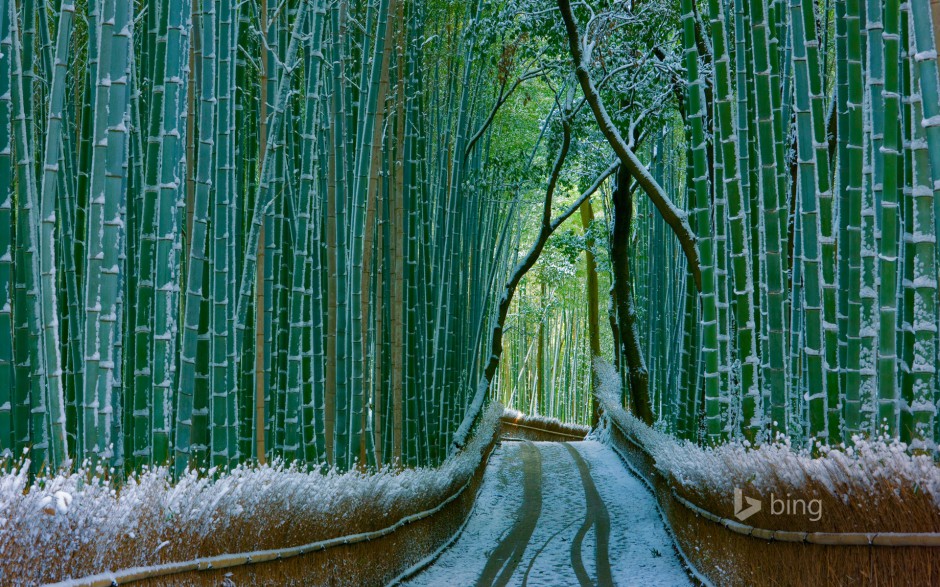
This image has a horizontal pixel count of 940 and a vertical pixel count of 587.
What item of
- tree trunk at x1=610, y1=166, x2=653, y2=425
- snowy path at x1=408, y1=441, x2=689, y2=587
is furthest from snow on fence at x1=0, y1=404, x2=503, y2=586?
tree trunk at x1=610, y1=166, x2=653, y2=425

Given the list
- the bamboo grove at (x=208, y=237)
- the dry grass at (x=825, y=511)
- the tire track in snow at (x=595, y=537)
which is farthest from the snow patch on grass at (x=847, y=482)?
the bamboo grove at (x=208, y=237)

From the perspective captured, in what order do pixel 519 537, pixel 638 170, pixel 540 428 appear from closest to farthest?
pixel 638 170, pixel 519 537, pixel 540 428

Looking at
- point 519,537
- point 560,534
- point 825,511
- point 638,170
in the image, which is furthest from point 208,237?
point 560,534

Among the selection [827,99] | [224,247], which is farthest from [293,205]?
[827,99]

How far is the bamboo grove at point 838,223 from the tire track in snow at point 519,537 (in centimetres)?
166

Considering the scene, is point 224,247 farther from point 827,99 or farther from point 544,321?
point 544,321

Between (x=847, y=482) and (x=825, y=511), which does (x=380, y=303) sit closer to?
(x=825, y=511)

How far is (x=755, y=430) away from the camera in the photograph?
4551 millimetres

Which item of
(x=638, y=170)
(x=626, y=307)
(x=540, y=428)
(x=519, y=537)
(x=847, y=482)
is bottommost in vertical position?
(x=540, y=428)

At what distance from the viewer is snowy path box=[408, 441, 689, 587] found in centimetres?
567

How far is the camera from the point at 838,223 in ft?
13.9

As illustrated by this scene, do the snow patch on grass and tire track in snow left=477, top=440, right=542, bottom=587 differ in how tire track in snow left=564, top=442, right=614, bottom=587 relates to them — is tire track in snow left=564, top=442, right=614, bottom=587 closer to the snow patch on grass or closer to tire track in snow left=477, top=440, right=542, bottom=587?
tire track in snow left=477, top=440, right=542, bottom=587

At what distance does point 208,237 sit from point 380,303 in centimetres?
217

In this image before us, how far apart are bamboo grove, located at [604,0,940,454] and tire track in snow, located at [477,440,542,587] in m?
1.66
